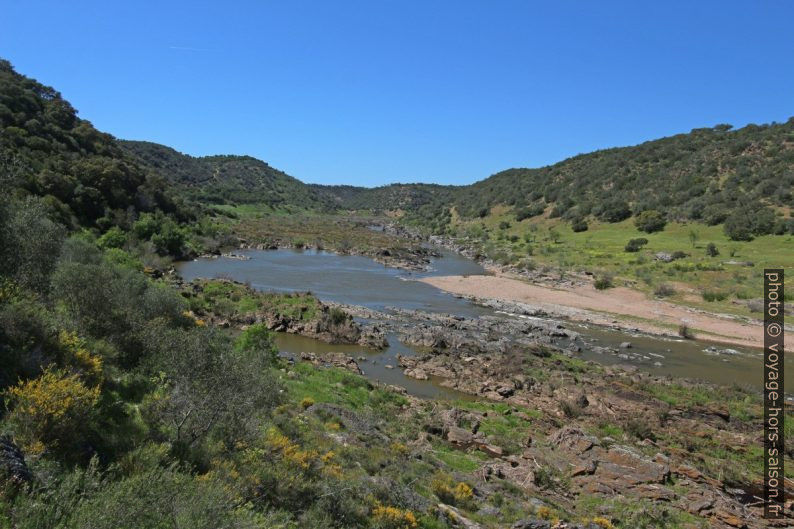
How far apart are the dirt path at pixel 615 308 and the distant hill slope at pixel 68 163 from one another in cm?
3841

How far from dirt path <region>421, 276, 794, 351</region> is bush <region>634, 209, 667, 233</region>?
29.0 m

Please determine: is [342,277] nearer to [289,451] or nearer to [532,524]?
[289,451]

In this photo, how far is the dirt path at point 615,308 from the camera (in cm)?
3572

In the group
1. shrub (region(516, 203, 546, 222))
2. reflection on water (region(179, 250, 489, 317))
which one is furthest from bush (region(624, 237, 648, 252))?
shrub (region(516, 203, 546, 222))

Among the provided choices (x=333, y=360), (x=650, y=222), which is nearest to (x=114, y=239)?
(x=333, y=360)

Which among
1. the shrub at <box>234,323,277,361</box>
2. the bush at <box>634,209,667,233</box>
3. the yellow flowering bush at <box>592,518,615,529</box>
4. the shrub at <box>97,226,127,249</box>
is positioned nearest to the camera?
the yellow flowering bush at <box>592,518,615,529</box>

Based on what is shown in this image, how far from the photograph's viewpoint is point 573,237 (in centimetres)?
8012

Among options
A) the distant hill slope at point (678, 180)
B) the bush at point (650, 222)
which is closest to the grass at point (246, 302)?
the bush at point (650, 222)

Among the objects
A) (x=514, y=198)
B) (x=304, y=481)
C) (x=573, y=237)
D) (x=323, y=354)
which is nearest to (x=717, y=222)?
(x=573, y=237)

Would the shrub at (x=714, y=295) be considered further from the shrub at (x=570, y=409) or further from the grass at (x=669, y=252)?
the shrub at (x=570, y=409)

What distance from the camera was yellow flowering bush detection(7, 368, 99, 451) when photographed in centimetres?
679

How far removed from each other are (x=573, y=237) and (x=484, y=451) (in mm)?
69554

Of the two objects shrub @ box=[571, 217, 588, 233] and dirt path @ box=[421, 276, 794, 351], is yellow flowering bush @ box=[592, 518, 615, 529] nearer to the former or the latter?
dirt path @ box=[421, 276, 794, 351]

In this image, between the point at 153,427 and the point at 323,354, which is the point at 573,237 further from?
the point at 153,427
